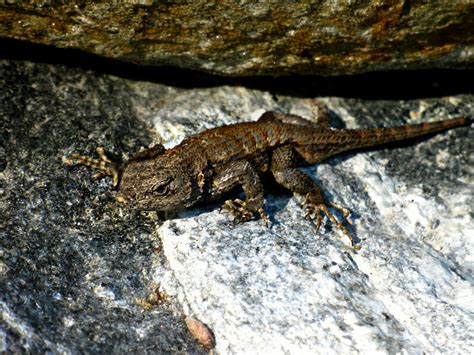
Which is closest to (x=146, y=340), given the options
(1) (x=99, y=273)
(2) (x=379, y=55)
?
(1) (x=99, y=273)

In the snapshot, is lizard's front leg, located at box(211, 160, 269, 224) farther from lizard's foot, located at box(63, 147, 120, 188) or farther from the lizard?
lizard's foot, located at box(63, 147, 120, 188)

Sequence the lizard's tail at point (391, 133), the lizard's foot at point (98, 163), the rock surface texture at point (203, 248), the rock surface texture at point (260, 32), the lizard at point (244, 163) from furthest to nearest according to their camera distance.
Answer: the lizard's tail at point (391, 133)
the lizard's foot at point (98, 163)
the lizard at point (244, 163)
the rock surface texture at point (260, 32)
the rock surface texture at point (203, 248)

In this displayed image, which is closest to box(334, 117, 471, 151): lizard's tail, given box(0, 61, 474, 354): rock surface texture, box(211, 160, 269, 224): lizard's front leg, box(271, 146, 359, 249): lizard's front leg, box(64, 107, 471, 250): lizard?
box(64, 107, 471, 250): lizard

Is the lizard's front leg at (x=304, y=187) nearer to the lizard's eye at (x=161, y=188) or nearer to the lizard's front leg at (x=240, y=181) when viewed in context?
the lizard's front leg at (x=240, y=181)

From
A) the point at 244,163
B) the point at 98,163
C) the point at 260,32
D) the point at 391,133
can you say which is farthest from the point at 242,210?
the point at 391,133

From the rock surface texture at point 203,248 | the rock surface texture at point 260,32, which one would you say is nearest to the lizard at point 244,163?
the rock surface texture at point 203,248
